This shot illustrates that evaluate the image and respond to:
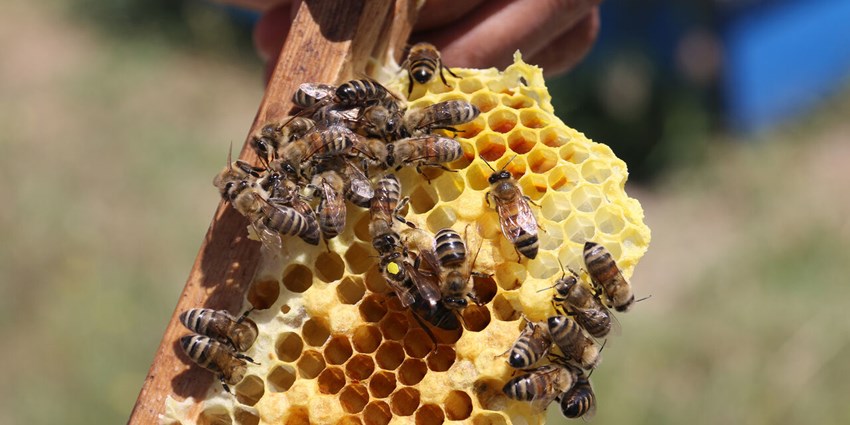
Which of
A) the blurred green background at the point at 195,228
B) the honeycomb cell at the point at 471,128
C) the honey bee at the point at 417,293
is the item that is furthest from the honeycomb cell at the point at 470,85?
the blurred green background at the point at 195,228

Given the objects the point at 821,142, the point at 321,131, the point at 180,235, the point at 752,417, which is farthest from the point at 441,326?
the point at 821,142

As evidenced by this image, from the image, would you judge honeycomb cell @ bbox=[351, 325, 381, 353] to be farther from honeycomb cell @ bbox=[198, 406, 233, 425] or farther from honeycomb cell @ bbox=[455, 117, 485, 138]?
honeycomb cell @ bbox=[455, 117, 485, 138]

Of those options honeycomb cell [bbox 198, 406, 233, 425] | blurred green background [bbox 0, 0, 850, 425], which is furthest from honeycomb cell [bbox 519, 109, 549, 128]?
blurred green background [bbox 0, 0, 850, 425]

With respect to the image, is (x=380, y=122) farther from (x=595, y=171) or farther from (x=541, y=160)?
(x=595, y=171)

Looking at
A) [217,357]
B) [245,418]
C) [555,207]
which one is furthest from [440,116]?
[245,418]

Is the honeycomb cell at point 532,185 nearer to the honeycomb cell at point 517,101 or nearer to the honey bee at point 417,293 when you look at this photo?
the honeycomb cell at point 517,101

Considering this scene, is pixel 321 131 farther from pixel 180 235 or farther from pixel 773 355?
pixel 180 235
